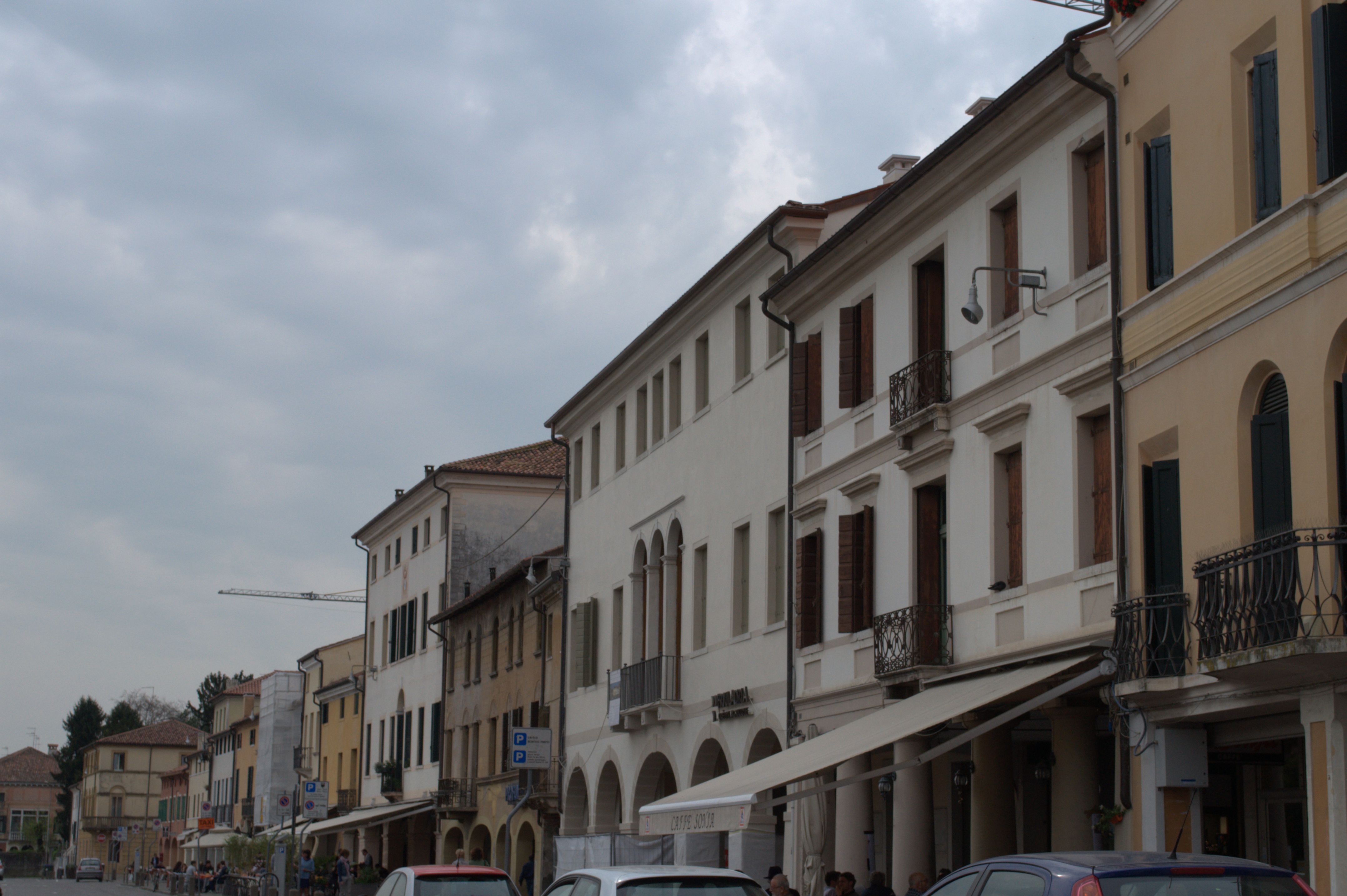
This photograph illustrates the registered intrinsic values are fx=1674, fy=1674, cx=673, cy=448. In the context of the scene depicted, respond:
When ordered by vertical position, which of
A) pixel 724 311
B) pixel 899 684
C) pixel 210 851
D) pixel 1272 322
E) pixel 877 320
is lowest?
pixel 210 851

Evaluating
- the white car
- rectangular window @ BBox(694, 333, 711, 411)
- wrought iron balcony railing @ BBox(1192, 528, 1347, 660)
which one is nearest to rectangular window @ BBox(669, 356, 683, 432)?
rectangular window @ BBox(694, 333, 711, 411)

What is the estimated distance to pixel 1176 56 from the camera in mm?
15844

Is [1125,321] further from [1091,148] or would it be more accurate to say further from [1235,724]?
[1235,724]

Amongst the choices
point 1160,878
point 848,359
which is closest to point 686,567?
point 848,359

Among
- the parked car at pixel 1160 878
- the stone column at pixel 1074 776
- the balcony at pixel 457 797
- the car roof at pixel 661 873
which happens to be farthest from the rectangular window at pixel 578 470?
the parked car at pixel 1160 878

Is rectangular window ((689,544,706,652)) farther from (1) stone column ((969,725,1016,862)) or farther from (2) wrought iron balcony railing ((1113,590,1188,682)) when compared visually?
(2) wrought iron balcony railing ((1113,590,1188,682))

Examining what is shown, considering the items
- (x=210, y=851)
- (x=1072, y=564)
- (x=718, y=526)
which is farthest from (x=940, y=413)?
(x=210, y=851)

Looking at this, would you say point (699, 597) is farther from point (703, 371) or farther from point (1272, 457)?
point (1272, 457)

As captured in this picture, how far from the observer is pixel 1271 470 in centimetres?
1388

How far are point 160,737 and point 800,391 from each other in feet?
370

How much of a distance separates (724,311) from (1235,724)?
609 inches

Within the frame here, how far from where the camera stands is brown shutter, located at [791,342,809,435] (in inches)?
976

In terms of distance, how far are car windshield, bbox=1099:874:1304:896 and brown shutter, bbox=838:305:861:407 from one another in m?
15.7

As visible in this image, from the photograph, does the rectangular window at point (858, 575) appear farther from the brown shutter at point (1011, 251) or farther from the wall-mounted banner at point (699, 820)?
the brown shutter at point (1011, 251)
